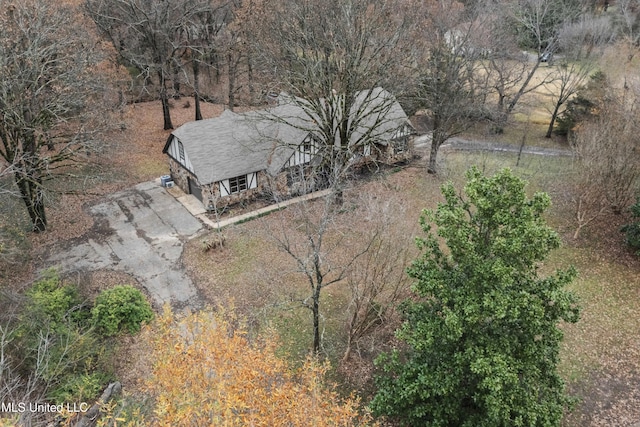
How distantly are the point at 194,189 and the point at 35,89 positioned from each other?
10.9m

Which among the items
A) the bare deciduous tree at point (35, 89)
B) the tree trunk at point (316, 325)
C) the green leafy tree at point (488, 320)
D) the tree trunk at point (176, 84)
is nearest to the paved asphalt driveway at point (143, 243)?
the bare deciduous tree at point (35, 89)

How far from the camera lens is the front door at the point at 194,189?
3007 centimetres

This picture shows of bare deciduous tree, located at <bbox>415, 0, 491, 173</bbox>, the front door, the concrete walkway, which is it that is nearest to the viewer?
the concrete walkway

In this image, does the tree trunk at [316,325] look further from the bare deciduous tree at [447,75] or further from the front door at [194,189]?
the bare deciduous tree at [447,75]

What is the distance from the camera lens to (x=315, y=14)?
1265 inches

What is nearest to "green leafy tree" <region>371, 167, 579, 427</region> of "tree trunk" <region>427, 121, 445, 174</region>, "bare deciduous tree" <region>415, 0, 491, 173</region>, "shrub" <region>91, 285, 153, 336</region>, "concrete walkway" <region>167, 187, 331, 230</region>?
"shrub" <region>91, 285, 153, 336</region>

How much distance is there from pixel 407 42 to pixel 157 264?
25134mm

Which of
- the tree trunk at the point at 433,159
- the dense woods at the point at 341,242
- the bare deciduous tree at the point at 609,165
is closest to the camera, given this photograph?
the dense woods at the point at 341,242

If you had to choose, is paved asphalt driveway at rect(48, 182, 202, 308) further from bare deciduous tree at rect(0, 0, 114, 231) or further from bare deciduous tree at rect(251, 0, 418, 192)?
bare deciduous tree at rect(251, 0, 418, 192)

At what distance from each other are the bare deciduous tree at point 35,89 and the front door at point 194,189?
6.53m

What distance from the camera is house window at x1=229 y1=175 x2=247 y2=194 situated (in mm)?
29469

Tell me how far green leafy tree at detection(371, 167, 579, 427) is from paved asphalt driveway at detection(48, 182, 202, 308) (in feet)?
40.0

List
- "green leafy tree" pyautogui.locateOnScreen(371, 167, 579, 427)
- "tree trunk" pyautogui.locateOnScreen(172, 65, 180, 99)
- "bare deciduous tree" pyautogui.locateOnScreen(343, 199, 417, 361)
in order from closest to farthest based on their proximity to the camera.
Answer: "green leafy tree" pyautogui.locateOnScreen(371, 167, 579, 427) < "bare deciduous tree" pyautogui.locateOnScreen(343, 199, 417, 361) < "tree trunk" pyautogui.locateOnScreen(172, 65, 180, 99)

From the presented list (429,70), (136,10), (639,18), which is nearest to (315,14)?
(429,70)
